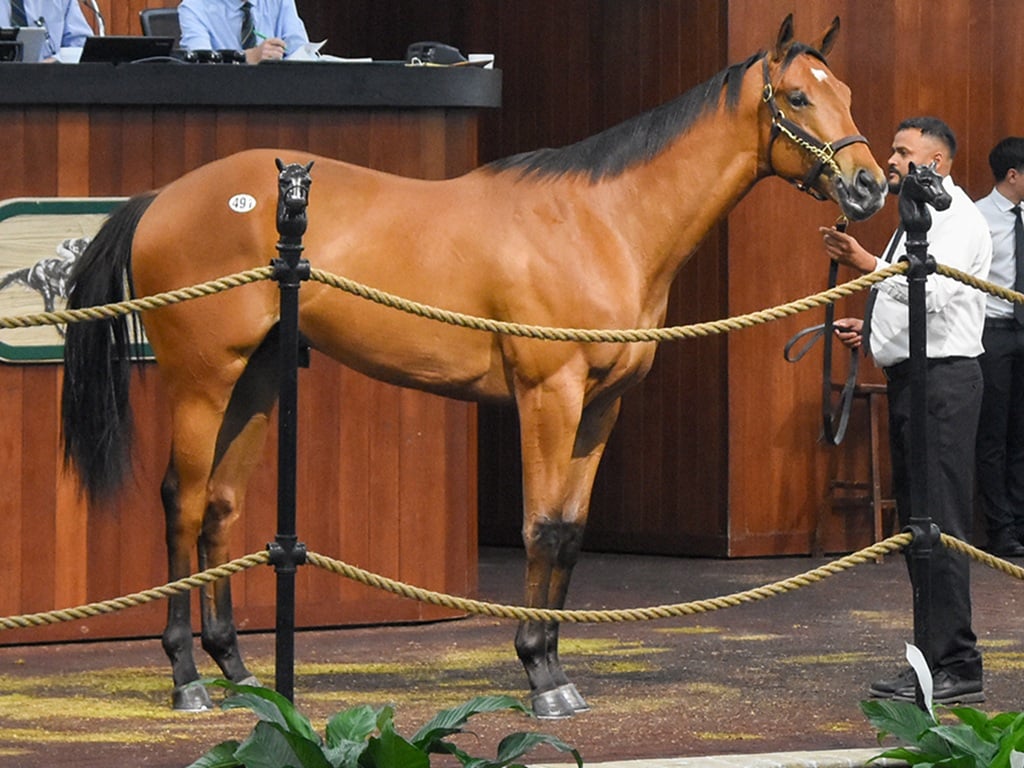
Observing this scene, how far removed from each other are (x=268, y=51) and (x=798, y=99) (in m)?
2.14

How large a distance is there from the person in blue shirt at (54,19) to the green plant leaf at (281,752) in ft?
13.3

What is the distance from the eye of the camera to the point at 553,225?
20.7 ft

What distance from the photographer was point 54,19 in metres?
8.13

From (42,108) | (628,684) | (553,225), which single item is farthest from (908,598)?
(42,108)

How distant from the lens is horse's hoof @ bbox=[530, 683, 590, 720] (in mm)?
6000

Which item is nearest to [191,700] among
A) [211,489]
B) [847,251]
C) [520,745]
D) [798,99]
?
[211,489]

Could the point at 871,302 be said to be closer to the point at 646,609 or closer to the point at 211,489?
the point at 646,609

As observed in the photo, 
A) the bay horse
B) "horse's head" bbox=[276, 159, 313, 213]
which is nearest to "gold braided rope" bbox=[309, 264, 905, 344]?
"horse's head" bbox=[276, 159, 313, 213]

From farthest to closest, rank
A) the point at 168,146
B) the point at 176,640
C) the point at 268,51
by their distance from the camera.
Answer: the point at 268,51, the point at 168,146, the point at 176,640

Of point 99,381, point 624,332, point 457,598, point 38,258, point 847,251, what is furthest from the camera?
point 38,258

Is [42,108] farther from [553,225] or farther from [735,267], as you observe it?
[735,267]

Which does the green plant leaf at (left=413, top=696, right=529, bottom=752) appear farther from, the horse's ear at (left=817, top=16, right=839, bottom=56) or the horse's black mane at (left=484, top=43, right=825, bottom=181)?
the horse's ear at (left=817, top=16, right=839, bottom=56)

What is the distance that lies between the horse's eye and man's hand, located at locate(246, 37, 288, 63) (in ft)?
6.71

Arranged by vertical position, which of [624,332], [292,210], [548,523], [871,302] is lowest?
[548,523]
